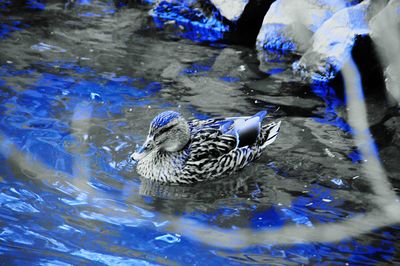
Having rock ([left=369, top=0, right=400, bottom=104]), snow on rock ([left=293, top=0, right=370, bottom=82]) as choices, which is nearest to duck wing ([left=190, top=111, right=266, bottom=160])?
rock ([left=369, top=0, right=400, bottom=104])

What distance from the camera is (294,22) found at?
11.2 m

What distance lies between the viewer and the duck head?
7055mm

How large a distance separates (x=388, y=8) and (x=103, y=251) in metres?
5.90

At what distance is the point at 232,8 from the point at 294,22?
5.07ft

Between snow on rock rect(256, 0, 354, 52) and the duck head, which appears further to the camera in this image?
snow on rock rect(256, 0, 354, 52)

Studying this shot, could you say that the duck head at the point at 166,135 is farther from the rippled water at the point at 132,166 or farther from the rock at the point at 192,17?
the rock at the point at 192,17

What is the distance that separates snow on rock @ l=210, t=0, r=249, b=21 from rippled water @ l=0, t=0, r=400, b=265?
2.75 ft

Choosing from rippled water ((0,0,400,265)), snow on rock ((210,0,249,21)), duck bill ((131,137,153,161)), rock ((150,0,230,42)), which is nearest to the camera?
rippled water ((0,0,400,265))

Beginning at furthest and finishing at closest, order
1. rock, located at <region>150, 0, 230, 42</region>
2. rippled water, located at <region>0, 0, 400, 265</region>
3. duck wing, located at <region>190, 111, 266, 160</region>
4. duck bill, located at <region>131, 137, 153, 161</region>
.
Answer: rock, located at <region>150, 0, 230, 42</region> < duck wing, located at <region>190, 111, 266, 160</region> < duck bill, located at <region>131, 137, 153, 161</region> < rippled water, located at <region>0, 0, 400, 265</region>

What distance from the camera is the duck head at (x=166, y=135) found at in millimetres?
7055

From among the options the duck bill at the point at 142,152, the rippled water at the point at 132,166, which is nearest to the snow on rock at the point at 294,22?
the rippled water at the point at 132,166

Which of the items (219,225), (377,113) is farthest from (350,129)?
(219,225)

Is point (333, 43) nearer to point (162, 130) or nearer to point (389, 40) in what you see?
point (389, 40)

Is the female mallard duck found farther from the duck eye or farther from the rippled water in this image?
the rippled water
